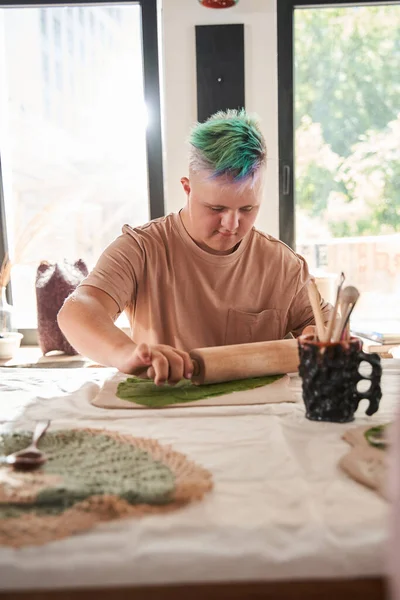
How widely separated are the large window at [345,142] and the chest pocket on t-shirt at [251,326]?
1.54 m

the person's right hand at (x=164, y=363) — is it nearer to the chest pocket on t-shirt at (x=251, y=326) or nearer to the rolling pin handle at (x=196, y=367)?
the rolling pin handle at (x=196, y=367)

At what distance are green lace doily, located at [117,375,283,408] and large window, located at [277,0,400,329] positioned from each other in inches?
79.6

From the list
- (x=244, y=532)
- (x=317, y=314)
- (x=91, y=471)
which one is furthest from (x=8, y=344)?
(x=244, y=532)

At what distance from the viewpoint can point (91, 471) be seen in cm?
73

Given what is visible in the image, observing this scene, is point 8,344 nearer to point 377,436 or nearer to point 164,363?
point 164,363

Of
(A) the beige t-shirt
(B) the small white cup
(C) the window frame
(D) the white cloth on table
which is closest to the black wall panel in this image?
(C) the window frame

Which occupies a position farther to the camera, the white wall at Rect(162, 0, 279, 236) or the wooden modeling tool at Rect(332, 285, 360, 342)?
the white wall at Rect(162, 0, 279, 236)

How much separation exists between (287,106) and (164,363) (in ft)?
7.79

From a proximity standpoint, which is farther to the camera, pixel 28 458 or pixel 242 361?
pixel 242 361

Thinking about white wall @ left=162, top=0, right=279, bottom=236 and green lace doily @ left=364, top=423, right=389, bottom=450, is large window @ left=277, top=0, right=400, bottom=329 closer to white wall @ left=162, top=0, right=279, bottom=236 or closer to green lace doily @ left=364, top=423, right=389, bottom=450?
white wall @ left=162, top=0, right=279, bottom=236

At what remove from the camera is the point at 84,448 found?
2.67ft

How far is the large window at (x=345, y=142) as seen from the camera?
124 inches

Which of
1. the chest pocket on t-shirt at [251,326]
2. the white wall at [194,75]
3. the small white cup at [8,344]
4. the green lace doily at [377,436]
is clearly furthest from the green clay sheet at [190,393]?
the white wall at [194,75]

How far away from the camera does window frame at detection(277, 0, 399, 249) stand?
10.2 ft
